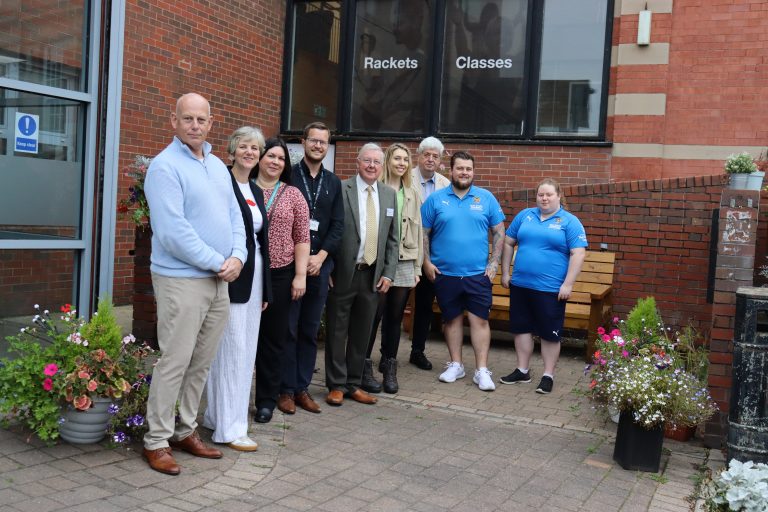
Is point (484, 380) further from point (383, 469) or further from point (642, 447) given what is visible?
point (383, 469)

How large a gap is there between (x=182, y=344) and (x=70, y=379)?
702mm

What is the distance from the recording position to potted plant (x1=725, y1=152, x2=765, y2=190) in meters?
7.30

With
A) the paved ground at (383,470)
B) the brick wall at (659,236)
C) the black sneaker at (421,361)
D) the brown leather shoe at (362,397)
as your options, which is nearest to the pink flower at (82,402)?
the paved ground at (383,470)

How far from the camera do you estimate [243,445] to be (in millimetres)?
4586

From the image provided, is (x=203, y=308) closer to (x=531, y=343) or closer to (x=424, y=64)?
(x=531, y=343)

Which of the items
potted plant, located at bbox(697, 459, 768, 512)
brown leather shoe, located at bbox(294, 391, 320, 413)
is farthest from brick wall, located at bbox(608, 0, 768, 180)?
potted plant, located at bbox(697, 459, 768, 512)

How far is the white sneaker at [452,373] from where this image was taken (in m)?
6.60

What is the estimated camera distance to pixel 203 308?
4160 mm

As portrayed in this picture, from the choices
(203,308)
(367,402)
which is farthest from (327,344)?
(203,308)

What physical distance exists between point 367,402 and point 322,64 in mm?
6774

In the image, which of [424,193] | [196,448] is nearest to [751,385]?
[196,448]

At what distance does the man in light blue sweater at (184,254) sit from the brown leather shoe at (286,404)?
1.20m

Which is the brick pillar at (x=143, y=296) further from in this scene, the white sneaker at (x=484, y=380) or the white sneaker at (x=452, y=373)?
the white sneaker at (x=484, y=380)

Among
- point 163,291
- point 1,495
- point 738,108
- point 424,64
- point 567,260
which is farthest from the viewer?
point 424,64
